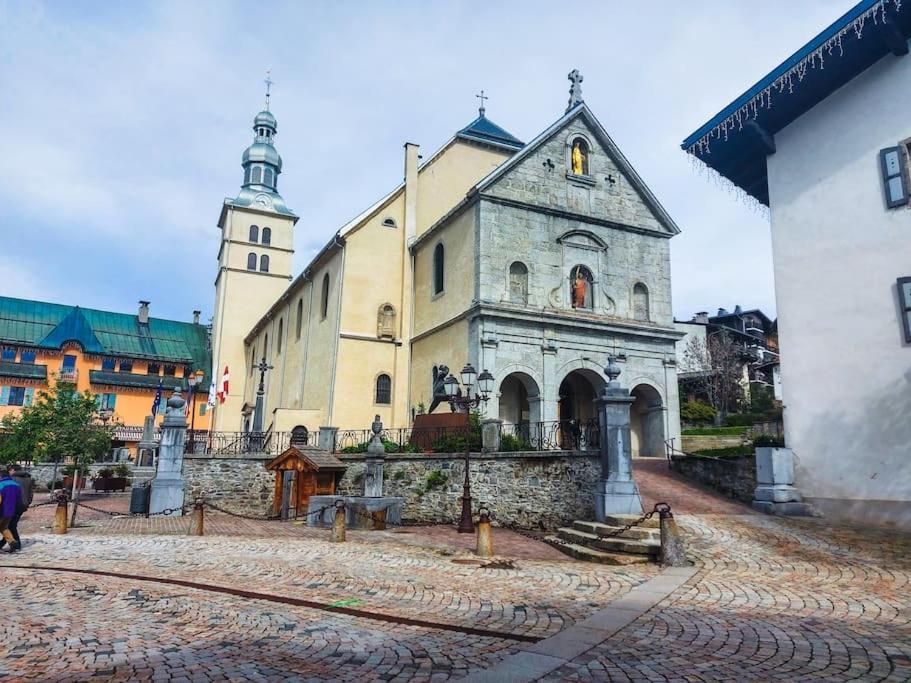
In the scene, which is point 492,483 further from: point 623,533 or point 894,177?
point 894,177

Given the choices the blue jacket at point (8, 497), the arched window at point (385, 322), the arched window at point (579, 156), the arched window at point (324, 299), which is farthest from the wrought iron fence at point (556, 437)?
the arched window at point (324, 299)

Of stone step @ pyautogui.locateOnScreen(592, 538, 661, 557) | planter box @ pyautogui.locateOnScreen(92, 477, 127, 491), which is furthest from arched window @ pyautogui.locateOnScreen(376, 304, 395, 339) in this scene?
stone step @ pyautogui.locateOnScreen(592, 538, 661, 557)

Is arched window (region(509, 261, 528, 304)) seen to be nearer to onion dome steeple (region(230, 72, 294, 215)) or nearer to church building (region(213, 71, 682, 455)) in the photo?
church building (region(213, 71, 682, 455))

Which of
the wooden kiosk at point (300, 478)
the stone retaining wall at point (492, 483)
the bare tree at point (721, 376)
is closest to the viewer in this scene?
the stone retaining wall at point (492, 483)

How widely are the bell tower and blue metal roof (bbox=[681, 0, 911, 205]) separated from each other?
37764mm

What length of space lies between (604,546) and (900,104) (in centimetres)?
1148

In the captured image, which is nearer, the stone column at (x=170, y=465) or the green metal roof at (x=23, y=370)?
the stone column at (x=170, y=465)

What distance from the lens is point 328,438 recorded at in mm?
21391

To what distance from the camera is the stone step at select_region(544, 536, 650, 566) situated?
434 inches

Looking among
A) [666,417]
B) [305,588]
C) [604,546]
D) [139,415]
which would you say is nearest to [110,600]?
[305,588]

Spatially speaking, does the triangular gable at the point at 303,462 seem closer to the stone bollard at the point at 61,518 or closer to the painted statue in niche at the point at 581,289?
the stone bollard at the point at 61,518

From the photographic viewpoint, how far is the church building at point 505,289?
2323 cm

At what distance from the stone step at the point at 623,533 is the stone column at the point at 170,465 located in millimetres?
12215

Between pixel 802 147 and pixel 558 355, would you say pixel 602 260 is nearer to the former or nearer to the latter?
pixel 558 355
